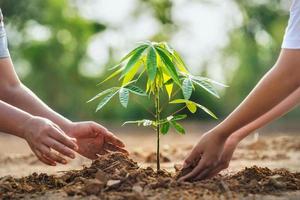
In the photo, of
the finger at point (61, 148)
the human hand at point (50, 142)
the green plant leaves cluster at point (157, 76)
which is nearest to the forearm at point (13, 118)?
the human hand at point (50, 142)

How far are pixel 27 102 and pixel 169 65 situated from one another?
924 millimetres

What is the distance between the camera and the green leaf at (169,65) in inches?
108

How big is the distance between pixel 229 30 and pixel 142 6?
2.99m

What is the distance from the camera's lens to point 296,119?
533 inches

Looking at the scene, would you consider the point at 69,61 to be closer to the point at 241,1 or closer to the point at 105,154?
the point at 241,1

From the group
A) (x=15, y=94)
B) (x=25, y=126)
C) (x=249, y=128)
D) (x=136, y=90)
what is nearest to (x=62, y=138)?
(x=25, y=126)

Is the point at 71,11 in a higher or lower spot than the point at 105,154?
higher

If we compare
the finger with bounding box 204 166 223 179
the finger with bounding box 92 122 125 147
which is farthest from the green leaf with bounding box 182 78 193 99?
the finger with bounding box 92 122 125 147

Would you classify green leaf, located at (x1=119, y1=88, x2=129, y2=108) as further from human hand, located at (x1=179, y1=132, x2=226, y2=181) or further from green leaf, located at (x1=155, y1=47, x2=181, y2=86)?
human hand, located at (x1=179, y1=132, x2=226, y2=181)

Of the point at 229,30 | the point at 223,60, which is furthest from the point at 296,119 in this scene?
the point at 229,30

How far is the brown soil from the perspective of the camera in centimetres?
244

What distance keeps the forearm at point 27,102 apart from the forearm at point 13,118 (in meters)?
0.50

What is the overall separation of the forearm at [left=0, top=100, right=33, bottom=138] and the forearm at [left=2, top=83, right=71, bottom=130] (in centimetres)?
50

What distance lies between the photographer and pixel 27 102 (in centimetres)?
327
